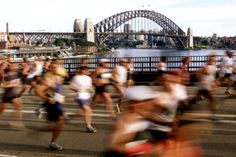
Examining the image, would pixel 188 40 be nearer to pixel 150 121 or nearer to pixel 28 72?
pixel 28 72

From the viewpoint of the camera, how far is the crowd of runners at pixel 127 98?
381 centimetres

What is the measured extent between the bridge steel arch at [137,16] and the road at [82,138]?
128 metres

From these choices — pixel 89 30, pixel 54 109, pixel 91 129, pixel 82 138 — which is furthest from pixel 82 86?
pixel 89 30

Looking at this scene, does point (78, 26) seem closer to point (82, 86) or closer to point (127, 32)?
point (127, 32)

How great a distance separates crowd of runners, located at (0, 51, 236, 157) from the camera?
381cm

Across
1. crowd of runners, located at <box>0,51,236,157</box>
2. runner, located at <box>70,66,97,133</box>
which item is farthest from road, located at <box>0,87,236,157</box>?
runner, located at <box>70,66,97,133</box>

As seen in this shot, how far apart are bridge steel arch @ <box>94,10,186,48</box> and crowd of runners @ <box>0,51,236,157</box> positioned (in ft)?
412

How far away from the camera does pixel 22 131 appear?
10.7m

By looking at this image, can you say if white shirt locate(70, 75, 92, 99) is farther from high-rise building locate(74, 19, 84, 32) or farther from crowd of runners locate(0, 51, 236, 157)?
high-rise building locate(74, 19, 84, 32)

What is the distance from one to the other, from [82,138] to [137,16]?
147783 millimetres

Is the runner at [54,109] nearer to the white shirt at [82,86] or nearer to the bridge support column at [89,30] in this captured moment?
the white shirt at [82,86]

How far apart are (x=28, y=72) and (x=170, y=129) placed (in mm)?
14209

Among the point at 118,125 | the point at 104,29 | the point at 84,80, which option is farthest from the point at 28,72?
the point at 104,29

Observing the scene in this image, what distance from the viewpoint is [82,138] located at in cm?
959
